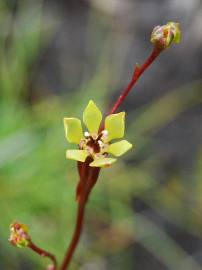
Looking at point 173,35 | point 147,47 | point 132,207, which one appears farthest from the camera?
point 147,47

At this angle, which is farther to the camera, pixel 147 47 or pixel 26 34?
pixel 147 47

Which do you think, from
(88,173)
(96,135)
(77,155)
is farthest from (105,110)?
(77,155)

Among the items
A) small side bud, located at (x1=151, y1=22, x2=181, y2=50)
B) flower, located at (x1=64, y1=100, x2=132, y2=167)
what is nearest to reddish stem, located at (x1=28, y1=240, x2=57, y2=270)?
flower, located at (x1=64, y1=100, x2=132, y2=167)

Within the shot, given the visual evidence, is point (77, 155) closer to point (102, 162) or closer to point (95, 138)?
point (102, 162)

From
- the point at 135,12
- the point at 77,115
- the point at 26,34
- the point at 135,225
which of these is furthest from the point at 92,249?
the point at 135,12

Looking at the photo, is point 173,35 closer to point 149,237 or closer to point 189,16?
point 149,237

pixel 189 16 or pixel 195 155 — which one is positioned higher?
pixel 189 16

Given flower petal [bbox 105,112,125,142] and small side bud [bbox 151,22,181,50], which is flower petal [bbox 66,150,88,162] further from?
small side bud [bbox 151,22,181,50]
